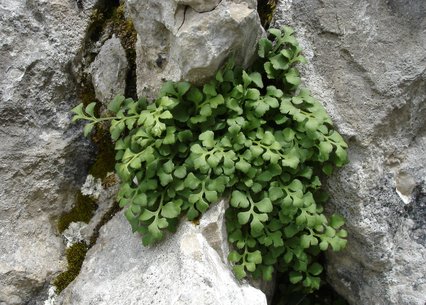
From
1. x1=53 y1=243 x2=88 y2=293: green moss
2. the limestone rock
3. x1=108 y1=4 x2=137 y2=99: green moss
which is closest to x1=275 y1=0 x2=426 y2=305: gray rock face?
the limestone rock

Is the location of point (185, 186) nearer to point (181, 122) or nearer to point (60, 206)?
point (181, 122)

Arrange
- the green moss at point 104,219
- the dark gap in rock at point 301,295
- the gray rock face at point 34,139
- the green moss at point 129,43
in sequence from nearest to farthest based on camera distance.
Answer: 1. the gray rock face at point 34,139
2. the green moss at point 104,219
3. the green moss at point 129,43
4. the dark gap in rock at point 301,295

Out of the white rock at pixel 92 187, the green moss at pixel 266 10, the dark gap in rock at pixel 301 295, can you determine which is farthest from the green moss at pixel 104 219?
the green moss at pixel 266 10

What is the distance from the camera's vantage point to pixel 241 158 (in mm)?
2410

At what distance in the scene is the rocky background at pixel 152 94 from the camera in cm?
243

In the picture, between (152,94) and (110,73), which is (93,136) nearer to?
(110,73)

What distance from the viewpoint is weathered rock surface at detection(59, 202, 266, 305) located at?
7.41 feet

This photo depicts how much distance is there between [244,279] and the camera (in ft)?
8.31

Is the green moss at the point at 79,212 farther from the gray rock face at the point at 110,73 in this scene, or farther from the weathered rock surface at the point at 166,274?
the gray rock face at the point at 110,73

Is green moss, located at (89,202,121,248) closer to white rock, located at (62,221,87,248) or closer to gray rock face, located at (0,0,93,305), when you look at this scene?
white rock, located at (62,221,87,248)

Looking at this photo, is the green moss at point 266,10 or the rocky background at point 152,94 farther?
the green moss at point 266,10

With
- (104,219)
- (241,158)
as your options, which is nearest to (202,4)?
(241,158)

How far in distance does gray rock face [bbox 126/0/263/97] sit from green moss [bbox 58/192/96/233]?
849 millimetres

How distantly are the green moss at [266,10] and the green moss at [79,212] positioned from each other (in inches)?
57.1
